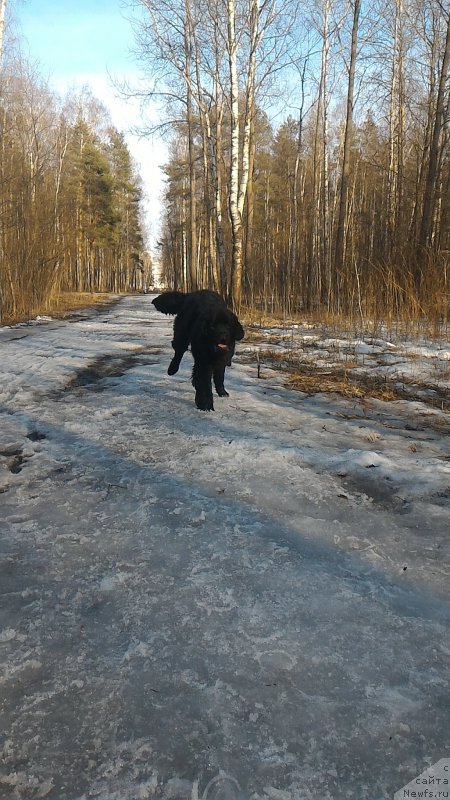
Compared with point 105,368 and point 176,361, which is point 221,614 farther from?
point 105,368

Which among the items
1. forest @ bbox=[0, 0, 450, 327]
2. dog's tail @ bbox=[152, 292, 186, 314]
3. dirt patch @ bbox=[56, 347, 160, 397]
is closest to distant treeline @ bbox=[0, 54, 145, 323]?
forest @ bbox=[0, 0, 450, 327]

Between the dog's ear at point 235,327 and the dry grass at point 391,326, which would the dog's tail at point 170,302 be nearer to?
the dog's ear at point 235,327

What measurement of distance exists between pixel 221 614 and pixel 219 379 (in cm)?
263

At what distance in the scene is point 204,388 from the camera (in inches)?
141

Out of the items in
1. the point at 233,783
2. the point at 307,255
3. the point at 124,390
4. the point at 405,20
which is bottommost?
the point at 233,783

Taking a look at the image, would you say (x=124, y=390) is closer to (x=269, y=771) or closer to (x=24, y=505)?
(x=24, y=505)

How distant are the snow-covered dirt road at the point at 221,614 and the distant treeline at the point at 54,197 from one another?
1051cm

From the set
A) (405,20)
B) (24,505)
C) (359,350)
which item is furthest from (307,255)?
(24,505)

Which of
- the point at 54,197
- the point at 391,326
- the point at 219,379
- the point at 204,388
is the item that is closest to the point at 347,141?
the point at 391,326

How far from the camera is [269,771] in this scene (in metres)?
0.95

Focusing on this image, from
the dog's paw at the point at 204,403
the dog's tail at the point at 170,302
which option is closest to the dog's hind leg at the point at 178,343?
the dog's tail at the point at 170,302

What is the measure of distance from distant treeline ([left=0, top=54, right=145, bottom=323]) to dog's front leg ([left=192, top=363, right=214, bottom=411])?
9.36 metres

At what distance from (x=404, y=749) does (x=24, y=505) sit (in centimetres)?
177

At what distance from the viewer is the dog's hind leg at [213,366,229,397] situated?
12.3 feet
